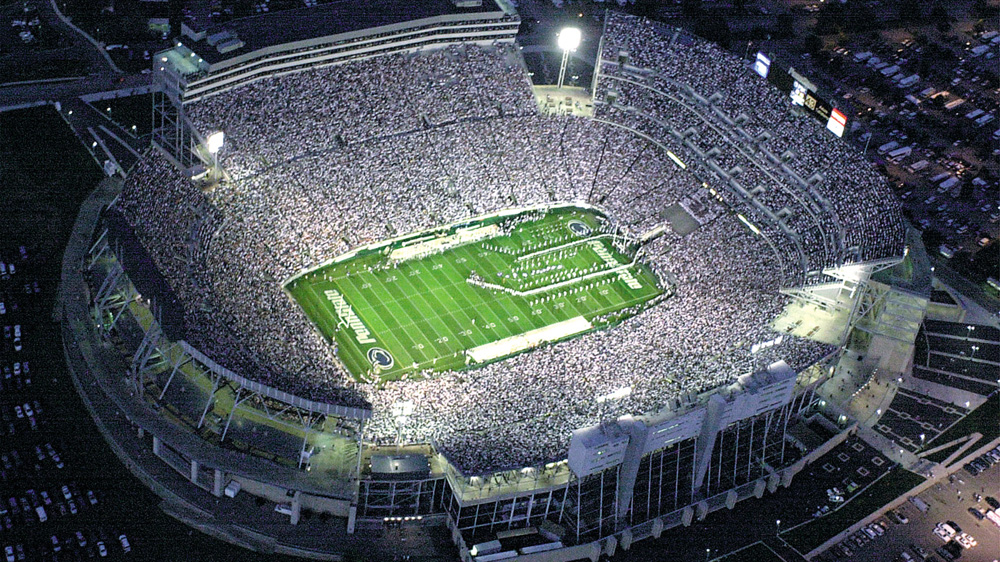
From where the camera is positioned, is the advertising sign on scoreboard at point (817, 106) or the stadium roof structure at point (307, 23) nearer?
the stadium roof structure at point (307, 23)

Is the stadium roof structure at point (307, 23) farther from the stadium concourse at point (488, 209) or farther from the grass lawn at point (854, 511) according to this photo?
the grass lawn at point (854, 511)

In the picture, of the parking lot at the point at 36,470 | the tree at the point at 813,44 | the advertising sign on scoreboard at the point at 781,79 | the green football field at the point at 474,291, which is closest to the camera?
the parking lot at the point at 36,470

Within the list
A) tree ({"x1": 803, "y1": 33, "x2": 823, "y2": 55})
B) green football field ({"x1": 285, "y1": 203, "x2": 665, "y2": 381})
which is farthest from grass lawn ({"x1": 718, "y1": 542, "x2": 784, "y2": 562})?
tree ({"x1": 803, "y1": 33, "x2": 823, "y2": 55})

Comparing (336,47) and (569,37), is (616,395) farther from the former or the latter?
(336,47)

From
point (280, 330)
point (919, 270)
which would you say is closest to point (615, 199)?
point (919, 270)

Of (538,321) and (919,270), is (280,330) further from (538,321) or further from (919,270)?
(919,270)

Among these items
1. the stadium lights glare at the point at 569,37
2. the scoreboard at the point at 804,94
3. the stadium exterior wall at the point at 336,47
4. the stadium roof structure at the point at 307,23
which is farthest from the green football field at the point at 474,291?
the scoreboard at the point at 804,94

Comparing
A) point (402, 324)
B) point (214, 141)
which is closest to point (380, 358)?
point (402, 324)
